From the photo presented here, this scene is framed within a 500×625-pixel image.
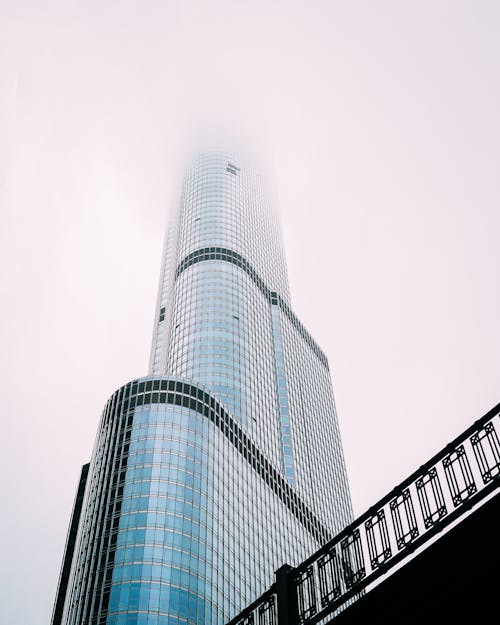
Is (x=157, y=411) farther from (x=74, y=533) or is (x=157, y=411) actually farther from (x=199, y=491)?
(x=74, y=533)

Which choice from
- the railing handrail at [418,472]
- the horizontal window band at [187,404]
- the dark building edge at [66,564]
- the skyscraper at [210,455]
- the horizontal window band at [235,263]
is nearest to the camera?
the railing handrail at [418,472]

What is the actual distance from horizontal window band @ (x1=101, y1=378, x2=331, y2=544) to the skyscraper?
0.28 m

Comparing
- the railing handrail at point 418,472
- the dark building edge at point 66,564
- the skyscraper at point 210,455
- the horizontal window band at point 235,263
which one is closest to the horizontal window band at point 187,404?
the skyscraper at point 210,455

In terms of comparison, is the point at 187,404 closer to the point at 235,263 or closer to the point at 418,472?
the point at 235,263

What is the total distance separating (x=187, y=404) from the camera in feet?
337

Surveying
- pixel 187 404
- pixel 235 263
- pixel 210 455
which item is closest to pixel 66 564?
pixel 210 455

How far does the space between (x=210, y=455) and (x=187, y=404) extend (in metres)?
8.74

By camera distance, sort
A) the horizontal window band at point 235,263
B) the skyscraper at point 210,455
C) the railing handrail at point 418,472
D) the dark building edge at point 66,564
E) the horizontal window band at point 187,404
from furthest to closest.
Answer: the horizontal window band at point 235,263
the dark building edge at point 66,564
the horizontal window band at point 187,404
the skyscraper at point 210,455
the railing handrail at point 418,472

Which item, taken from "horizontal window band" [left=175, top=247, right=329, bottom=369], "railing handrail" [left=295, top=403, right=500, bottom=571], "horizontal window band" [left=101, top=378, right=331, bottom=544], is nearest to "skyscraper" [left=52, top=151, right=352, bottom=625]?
"horizontal window band" [left=101, top=378, right=331, bottom=544]

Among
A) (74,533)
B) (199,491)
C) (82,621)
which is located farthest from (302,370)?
(82,621)

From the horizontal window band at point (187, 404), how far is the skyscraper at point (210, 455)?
11.0 inches

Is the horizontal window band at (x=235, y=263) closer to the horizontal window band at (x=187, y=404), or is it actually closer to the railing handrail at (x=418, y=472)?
the horizontal window band at (x=187, y=404)

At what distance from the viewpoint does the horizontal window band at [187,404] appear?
102 meters

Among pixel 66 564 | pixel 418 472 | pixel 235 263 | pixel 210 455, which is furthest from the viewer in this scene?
pixel 235 263
